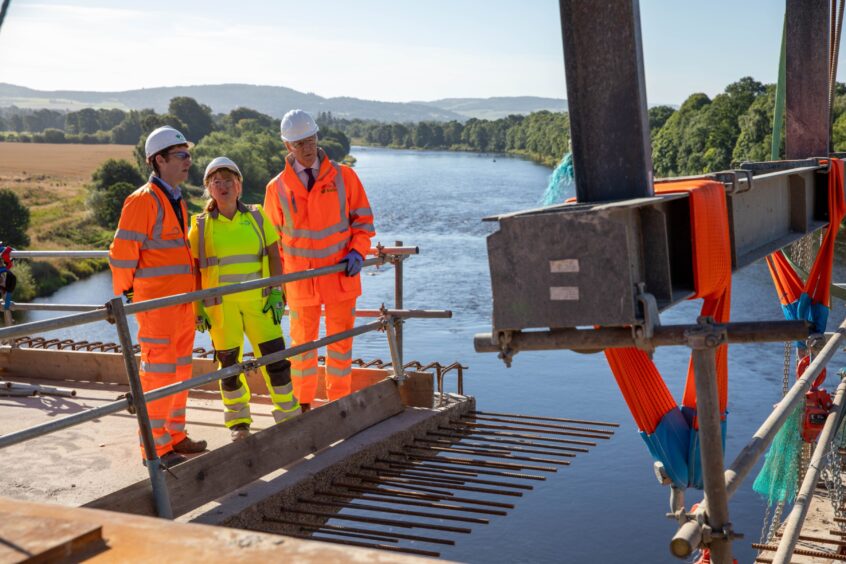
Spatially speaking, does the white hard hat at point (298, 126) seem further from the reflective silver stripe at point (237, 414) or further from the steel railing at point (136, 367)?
the reflective silver stripe at point (237, 414)

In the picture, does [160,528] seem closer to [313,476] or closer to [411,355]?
[313,476]

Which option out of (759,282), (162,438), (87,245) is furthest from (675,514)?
(87,245)

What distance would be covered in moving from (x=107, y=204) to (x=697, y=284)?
2300 inches

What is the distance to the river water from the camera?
16812 mm

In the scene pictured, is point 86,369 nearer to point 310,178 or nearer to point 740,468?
point 310,178

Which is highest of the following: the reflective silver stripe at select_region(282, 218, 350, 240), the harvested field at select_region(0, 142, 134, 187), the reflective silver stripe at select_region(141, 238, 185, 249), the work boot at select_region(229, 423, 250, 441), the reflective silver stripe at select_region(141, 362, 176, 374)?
the harvested field at select_region(0, 142, 134, 187)

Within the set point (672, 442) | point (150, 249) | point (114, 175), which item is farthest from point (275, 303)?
point (114, 175)

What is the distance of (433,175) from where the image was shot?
8844 centimetres

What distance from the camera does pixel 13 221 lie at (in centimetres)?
5075

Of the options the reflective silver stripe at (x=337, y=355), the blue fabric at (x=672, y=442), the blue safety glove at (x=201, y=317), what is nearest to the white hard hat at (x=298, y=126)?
the blue safety glove at (x=201, y=317)

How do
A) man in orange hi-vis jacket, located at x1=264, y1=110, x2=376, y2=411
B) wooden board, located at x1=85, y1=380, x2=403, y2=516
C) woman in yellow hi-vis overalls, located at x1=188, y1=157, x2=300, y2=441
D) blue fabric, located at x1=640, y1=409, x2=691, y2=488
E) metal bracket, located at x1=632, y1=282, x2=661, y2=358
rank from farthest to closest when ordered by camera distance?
man in orange hi-vis jacket, located at x1=264, y1=110, x2=376, y2=411
woman in yellow hi-vis overalls, located at x1=188, y1=157, x2=300, y2=441
wooden board, located at x1=85, y1=380, x2=403, y2=516
blue fabric, located at x1=640, y1=409, x2=691, y2=488
metal bracket, located at x1=632, y1=282, x2=661, y2=358

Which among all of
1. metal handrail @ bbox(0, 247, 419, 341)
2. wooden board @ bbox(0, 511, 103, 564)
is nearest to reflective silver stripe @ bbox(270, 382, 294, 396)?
metal handrail @ bbox(0, 247, 419, 341)

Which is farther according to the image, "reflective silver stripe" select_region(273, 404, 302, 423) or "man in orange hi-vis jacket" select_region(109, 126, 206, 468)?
"reflective silver stripe" select_region(273, 404, 302, 423)

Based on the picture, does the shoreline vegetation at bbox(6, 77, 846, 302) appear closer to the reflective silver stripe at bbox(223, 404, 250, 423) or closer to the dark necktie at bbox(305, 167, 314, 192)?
the dark necktie at bbox(305, 167, 314, 192)
